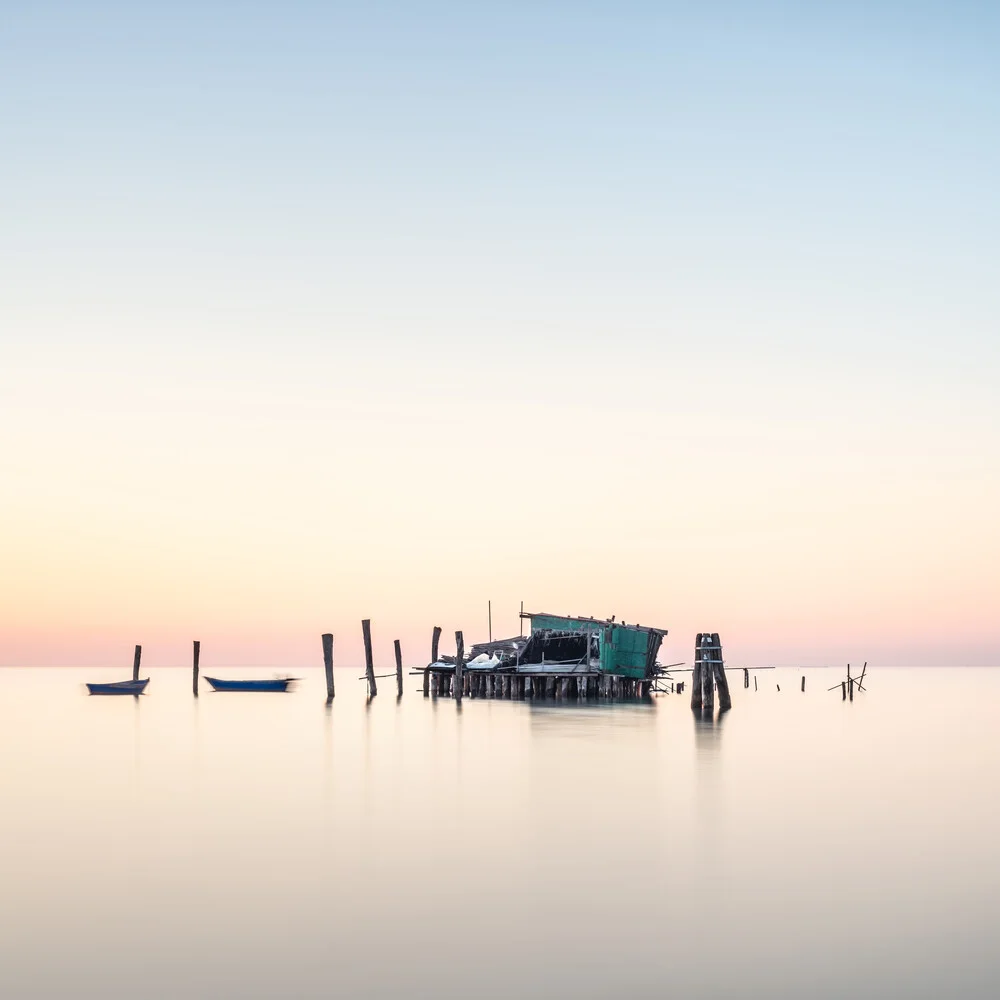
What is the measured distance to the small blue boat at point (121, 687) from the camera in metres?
79.0

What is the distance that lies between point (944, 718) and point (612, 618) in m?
19.9

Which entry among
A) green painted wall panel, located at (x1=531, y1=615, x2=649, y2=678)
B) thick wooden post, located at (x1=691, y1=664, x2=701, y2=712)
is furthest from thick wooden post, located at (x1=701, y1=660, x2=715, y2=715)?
green painted wall panel, located at (x1=531, y1=615, x2=649, y2=678)

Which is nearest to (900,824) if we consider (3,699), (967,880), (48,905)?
(967,880)

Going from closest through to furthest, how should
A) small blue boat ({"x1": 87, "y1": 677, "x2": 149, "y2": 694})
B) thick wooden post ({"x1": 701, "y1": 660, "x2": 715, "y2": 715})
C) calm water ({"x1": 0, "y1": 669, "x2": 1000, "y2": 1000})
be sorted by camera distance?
calm water ({"x1": 0, "y1": 669, "x2": 1000, "y2": 1000}) → thick wooden post ({"x1": 701, "y1": 660, "x2": 715, "y2": 715}) → small blue boat ({"x1": 87, "y1": 677, "x2": 149, "y2": 694})

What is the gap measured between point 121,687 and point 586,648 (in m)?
35.8

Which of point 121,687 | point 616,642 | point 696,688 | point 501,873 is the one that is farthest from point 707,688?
point 121,687

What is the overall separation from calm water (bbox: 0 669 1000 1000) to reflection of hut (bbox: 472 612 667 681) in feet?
84.2

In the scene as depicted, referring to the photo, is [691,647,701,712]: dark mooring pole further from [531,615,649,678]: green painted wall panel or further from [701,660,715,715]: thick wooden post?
[531,615,649,678]: green painted wall panel

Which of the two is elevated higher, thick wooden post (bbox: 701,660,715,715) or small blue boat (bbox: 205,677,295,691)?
thick wooden post (bbox: 701,660,715,715)

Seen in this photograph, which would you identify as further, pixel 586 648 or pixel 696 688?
pixel 586 648

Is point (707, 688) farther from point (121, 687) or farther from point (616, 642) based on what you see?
point (121, 687)

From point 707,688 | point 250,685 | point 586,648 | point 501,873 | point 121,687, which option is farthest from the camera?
point 250,685

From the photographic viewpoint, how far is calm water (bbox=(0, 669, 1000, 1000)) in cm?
1315

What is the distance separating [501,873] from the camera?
18.5 m
